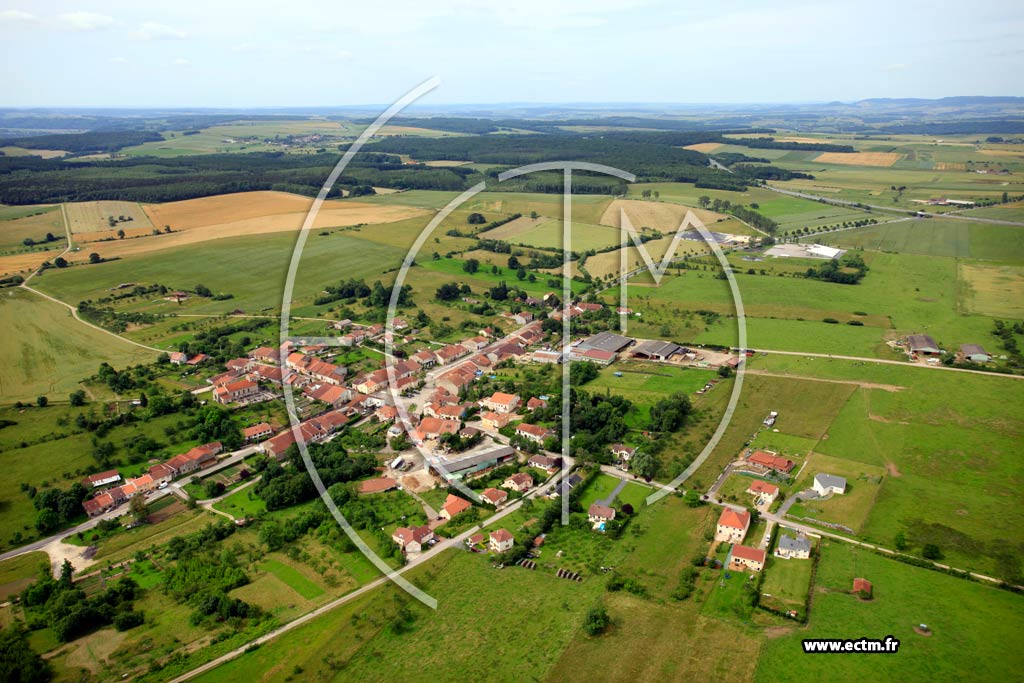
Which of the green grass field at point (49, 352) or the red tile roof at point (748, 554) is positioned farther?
the green grass field at point (49, 352)

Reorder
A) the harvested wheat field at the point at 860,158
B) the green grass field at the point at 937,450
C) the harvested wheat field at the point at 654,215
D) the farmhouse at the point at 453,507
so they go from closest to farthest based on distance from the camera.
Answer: the green grass field at the point at 937,450 < the farmhouse at the point at 453,507 < the harvested wheat field at the point at 654,215 < the harvested wheat field at the point at 860,158

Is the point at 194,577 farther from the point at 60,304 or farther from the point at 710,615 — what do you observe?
the point at 60,304

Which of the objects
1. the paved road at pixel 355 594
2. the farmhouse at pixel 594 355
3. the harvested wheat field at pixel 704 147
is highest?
the harvested wheat field at pixel 704 147

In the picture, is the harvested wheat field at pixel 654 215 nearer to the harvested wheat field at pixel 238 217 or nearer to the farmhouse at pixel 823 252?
the farmhouse at pixel 823 252

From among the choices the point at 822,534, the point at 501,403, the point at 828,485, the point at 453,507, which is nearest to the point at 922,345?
the point at 828,485

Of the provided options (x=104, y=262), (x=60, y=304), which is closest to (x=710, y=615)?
(x=60, y=304)

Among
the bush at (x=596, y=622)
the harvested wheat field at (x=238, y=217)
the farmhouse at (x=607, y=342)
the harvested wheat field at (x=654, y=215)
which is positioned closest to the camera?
the bush at (x=596, y=622)

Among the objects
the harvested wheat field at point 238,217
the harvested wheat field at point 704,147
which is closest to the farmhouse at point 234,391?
the harvested wheat field at point 238,217

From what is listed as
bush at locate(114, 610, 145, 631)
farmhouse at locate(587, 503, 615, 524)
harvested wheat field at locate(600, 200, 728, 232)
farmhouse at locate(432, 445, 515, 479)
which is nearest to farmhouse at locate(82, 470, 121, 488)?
bush at locate(114, 610, 145, 631)
